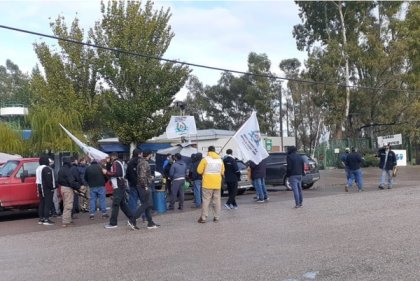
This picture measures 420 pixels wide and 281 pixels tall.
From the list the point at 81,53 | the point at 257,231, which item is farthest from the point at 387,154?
the point at 81,53

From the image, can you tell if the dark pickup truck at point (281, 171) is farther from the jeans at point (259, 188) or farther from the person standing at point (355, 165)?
the jeans at point (259, 188)

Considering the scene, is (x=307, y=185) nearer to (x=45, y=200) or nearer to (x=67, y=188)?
(x=67, y=188)

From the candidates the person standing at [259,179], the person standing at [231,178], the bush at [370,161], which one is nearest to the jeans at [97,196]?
the person standing at [231,178]

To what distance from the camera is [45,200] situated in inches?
546

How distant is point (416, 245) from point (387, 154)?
11.4 metres

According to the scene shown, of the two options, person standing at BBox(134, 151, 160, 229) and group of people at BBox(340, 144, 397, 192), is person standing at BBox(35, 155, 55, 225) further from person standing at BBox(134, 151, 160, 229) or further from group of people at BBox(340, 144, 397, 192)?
group of people at BBox(340, 144, 397, 192)

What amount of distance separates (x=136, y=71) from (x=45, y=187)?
56.6ft

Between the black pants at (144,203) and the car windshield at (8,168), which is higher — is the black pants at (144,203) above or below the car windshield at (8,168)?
below

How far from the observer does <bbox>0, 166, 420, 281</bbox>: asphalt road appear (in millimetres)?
7480

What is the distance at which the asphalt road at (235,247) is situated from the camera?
7480 mm

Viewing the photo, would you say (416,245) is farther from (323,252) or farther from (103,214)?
(103,214)

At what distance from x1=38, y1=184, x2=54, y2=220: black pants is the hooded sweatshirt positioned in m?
3.99

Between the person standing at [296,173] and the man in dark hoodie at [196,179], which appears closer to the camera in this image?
the person standing at [296,173]

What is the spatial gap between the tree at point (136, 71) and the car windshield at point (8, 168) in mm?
14805
